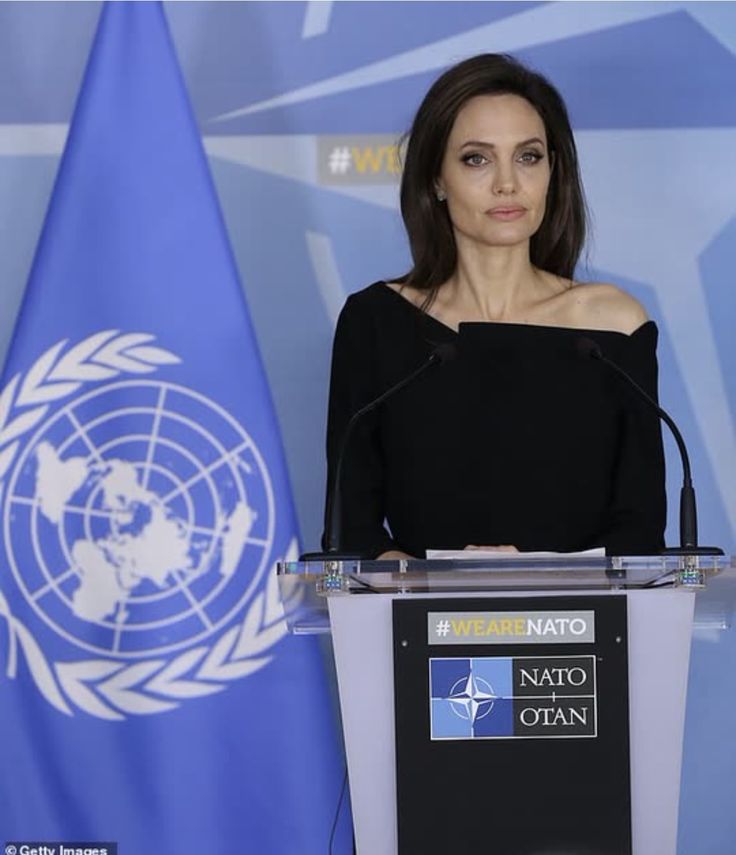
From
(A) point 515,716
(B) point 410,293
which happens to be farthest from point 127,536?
(A) point 515,716

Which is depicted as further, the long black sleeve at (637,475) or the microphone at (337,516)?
the long black sleeve at (637,475)

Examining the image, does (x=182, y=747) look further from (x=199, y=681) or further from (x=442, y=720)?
(x=442, y=720)

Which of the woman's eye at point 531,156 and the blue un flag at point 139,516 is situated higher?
the woman's eye at point 531,156

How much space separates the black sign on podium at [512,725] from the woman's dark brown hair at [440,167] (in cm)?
128

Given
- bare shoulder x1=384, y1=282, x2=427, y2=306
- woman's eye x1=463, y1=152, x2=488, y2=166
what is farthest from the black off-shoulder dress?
woman's eye x1=463, y1=152, x2=488, y2=166

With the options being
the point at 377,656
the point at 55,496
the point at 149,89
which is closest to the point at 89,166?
the point at 149,89

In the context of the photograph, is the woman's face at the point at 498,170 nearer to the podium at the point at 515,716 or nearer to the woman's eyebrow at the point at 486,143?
the woman's eyebrow at the point at 486,143

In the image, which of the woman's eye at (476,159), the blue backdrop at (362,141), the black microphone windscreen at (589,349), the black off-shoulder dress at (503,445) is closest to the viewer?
the black microphone windscreen at (589,349)

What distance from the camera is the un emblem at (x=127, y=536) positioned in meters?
3.23

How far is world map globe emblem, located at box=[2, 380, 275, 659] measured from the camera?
3.24m

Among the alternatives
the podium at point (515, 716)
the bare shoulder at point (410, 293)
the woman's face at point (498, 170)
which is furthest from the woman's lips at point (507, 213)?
the podium at point (515, 716)

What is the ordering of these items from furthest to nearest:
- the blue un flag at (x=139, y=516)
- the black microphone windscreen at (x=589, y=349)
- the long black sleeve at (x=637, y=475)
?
the blue un flag at (x=139, y=516)
the long black sleeve at (x=637, y=475)
the black microphone windscreen at (x=589, y=349)

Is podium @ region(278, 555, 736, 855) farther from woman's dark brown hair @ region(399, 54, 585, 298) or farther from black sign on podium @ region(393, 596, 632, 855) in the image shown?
woman's dark brown hair @ region(399, 54, 585, 298)

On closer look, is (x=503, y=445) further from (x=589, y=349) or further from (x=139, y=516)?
(x=139, y=516)
